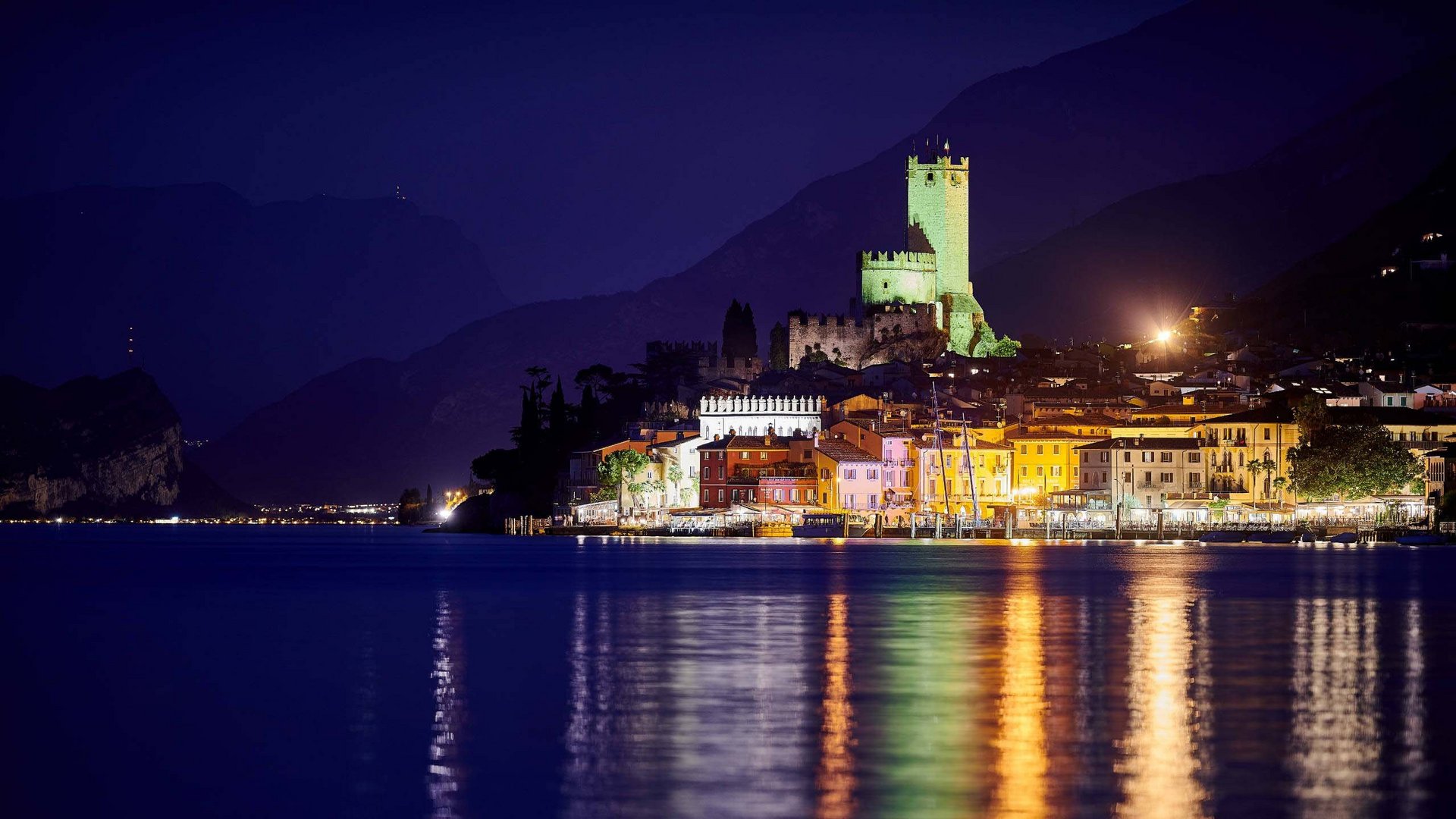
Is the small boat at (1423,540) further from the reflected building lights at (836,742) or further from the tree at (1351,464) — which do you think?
the reflected building lights at (836,742)

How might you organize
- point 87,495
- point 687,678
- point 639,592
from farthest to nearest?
point 87,495, point 639,592, point 687,678

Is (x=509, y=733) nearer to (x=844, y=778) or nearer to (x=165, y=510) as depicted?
(x=844, y=778)

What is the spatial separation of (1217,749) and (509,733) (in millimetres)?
8060

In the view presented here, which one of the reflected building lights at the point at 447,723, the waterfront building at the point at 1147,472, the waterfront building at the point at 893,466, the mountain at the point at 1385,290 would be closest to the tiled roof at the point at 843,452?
the waterfront building at the point at 893,466

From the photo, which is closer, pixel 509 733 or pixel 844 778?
pixel 844 778

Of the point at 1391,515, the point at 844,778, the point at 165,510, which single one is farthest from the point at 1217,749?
the point at 165,510

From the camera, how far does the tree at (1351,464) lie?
82.3 m

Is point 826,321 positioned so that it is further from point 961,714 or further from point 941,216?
point 961,714

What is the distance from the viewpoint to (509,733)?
22.9 metres

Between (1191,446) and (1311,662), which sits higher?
(1191,446)

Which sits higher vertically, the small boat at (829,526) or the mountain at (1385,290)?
the mountain at (1385,290)

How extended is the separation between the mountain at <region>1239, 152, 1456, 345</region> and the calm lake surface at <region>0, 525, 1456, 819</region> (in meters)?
85.6

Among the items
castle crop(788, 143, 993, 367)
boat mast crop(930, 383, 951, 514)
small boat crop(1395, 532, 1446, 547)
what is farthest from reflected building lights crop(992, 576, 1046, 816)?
castle crop(788, 143, 993, 367)

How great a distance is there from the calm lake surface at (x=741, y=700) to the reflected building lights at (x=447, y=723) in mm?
68
